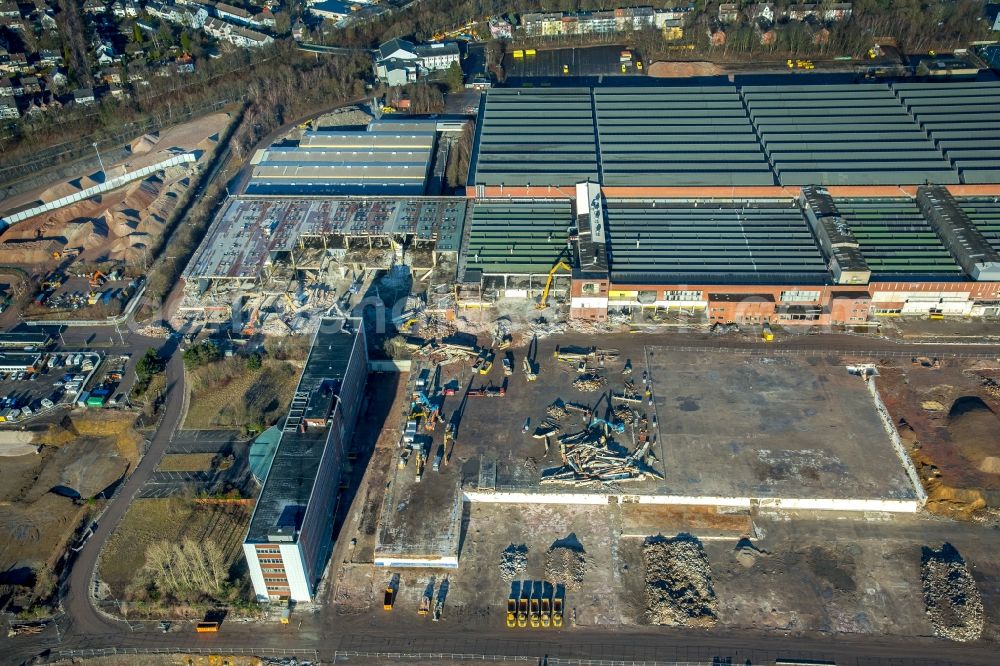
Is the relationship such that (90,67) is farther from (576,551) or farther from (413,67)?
(576,551)

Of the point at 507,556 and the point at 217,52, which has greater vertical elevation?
the point at 217,52

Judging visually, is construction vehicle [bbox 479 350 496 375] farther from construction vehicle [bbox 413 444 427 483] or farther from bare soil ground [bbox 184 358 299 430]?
bare soil ground [bbox 184 358 299 430]

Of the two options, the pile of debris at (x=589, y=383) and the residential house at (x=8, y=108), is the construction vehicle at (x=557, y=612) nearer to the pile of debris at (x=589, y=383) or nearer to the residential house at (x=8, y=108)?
the pile of debris at (x=589, y=383)

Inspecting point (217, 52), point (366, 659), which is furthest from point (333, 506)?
point (217, 52)

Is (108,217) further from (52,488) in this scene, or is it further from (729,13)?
(729,13)

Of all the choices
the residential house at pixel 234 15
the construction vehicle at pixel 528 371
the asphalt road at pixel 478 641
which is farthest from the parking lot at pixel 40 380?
the residential house at pixel 234 15
